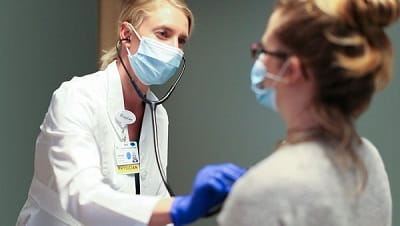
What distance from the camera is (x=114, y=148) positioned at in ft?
4.89

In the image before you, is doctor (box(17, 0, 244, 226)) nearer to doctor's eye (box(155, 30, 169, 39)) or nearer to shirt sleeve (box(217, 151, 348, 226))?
doctor's eye (box(155, 30, 169, 39))

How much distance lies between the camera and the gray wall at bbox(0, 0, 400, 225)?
2191 mm

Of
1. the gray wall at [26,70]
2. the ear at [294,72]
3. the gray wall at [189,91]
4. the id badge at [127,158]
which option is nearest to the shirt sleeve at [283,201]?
the ear at [294,72]

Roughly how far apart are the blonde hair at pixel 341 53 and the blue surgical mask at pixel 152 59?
77 cm

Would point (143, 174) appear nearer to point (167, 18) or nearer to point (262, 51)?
point (167, 18)

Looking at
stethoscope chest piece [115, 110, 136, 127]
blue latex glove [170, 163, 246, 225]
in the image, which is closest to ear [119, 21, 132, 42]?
stethoscope chest piece [115, 110, 136, 127]

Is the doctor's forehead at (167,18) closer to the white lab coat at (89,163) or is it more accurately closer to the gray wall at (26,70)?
the white lab coat at (89,163)

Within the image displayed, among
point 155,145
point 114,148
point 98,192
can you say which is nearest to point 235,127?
point 155,145

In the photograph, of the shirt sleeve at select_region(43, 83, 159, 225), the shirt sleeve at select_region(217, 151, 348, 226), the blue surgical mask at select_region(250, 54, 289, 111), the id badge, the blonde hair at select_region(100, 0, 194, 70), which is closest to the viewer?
the shirt sleeve at select_region(217, 151, 348, 226)

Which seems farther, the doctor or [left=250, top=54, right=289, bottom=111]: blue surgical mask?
the doctor

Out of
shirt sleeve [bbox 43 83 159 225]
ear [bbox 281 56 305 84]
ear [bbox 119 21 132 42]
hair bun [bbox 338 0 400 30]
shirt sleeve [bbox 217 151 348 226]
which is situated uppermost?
hair bun [bbox 338 0 400 30]

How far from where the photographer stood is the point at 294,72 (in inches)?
33.1

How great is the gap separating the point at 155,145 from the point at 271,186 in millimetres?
886

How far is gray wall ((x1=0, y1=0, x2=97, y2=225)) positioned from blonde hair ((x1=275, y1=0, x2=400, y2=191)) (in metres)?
1.66
